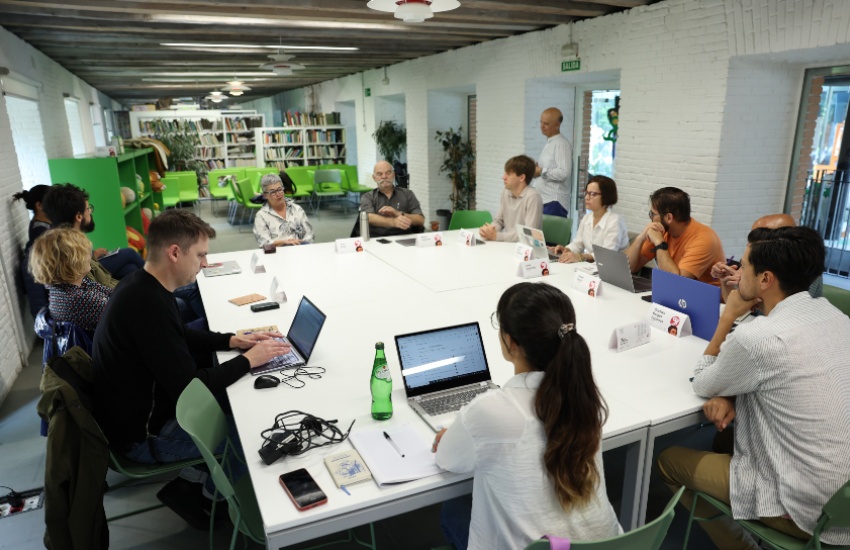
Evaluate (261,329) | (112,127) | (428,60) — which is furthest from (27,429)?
(112,127)

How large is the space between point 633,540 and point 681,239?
2.51m

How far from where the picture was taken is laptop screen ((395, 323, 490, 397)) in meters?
2.01

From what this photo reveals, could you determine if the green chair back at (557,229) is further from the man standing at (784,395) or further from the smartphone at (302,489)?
the smartphone at (302,489)

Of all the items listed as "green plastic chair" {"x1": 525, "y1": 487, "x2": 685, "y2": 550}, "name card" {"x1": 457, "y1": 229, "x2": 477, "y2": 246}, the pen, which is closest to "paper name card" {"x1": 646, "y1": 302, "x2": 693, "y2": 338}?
"green plastic chair" {"x1": 525, "y1": 487, "x2": 685, "y2": 550}

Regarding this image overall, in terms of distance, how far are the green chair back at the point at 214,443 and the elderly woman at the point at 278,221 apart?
9.44ft

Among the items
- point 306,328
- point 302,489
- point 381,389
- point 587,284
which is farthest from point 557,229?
point 302,489

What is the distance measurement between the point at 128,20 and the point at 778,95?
5.64m

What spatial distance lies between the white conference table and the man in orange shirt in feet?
1.31

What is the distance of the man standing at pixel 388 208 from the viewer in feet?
16.6

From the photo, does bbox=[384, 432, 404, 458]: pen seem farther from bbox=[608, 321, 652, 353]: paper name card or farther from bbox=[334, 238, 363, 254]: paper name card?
bbox=[334, 238, 363, 254]: paper name card

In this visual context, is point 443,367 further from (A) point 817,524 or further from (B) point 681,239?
(B) point 681,239

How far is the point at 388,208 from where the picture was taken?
512 cm

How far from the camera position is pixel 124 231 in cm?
548

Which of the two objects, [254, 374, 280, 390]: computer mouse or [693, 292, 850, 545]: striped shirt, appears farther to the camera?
[254, 374, 280, 390]: computer mouse
